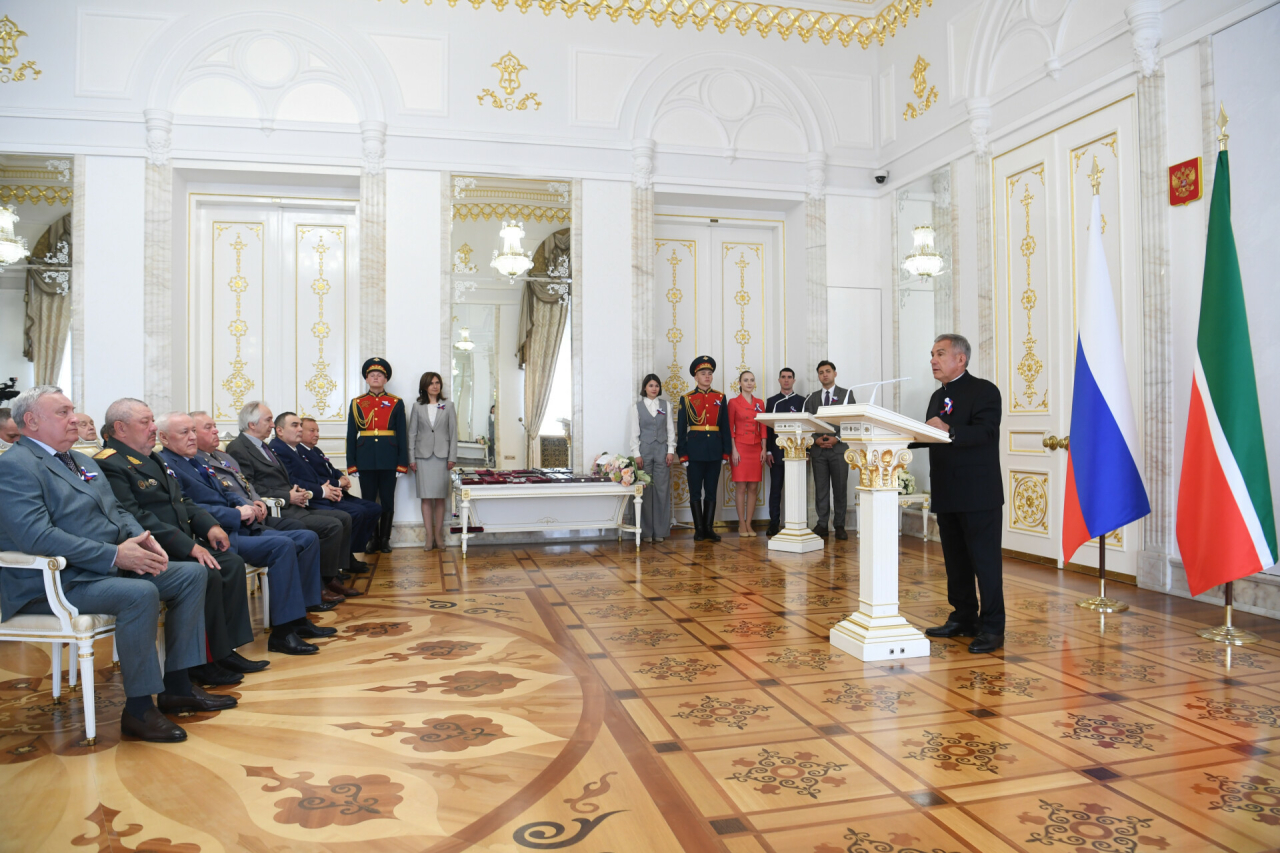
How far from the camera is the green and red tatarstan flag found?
4.12m

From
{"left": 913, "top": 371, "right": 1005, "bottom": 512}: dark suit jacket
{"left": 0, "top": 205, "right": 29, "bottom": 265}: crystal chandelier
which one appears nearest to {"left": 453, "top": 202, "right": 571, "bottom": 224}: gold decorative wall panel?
{"left": 0, "top": 205, "right": 29, "bottom": 265}: crystal chandelier

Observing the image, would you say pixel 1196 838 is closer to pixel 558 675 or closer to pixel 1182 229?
pixel 558 675

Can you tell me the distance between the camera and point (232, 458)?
4.60 m

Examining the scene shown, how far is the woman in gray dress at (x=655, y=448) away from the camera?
7.75m

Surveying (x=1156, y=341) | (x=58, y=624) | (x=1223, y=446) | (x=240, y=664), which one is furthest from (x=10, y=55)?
(x=1223, y=446)

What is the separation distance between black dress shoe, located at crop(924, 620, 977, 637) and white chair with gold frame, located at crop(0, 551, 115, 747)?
3648 millimetres

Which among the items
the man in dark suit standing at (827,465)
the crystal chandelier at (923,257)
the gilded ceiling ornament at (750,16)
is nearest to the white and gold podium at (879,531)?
the man in dark suit standing at (827,465)

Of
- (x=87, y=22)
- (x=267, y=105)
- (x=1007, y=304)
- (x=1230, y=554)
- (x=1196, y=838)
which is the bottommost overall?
(x=1196, y=838)

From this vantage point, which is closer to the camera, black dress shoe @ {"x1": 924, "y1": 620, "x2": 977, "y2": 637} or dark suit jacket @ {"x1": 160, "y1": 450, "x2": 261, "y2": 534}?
dark suit jacket @ {"x1": 160, "y1": 450, "x2": 261, "y2": 534}

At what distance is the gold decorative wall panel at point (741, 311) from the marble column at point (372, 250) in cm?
349

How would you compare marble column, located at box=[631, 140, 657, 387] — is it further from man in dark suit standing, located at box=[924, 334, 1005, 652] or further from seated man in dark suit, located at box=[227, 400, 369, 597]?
man in dark suit standing, located at box=[924, 334, 1005, 652]

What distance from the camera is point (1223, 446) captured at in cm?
421

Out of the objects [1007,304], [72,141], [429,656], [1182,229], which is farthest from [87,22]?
[1182,229]

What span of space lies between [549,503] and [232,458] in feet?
9.74
